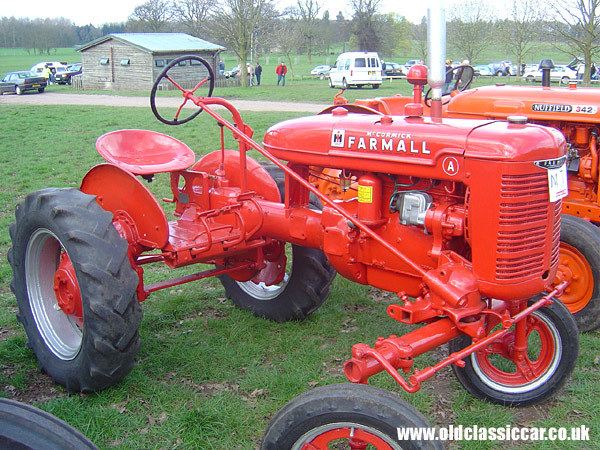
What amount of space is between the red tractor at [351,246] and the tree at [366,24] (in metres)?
46.4

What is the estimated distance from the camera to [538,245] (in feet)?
9.17

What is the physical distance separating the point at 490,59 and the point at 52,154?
47.1 m

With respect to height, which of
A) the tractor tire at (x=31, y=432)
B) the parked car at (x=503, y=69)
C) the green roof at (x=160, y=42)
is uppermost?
the green roof at (x=160, y=42)

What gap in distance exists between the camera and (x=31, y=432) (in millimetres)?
1571

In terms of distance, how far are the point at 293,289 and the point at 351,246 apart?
1.14 m

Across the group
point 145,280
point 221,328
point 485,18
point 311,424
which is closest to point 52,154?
point 145,280

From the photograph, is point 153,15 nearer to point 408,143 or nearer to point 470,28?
point 470,28

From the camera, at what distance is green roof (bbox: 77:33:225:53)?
30.0 m

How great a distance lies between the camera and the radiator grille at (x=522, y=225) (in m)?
2.66

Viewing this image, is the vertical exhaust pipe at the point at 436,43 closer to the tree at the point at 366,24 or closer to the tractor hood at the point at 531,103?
the tractor hood at the point at 531,103

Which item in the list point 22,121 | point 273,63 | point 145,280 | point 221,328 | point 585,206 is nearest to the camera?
point 221,328

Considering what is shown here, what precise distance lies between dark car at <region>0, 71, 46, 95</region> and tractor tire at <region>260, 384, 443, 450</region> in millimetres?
27587

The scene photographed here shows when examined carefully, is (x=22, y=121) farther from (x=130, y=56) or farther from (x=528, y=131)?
(x=130, y=56)

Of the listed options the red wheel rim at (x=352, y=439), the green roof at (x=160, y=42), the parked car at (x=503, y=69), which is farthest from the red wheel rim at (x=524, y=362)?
the parked car at (x=503, y=69)
